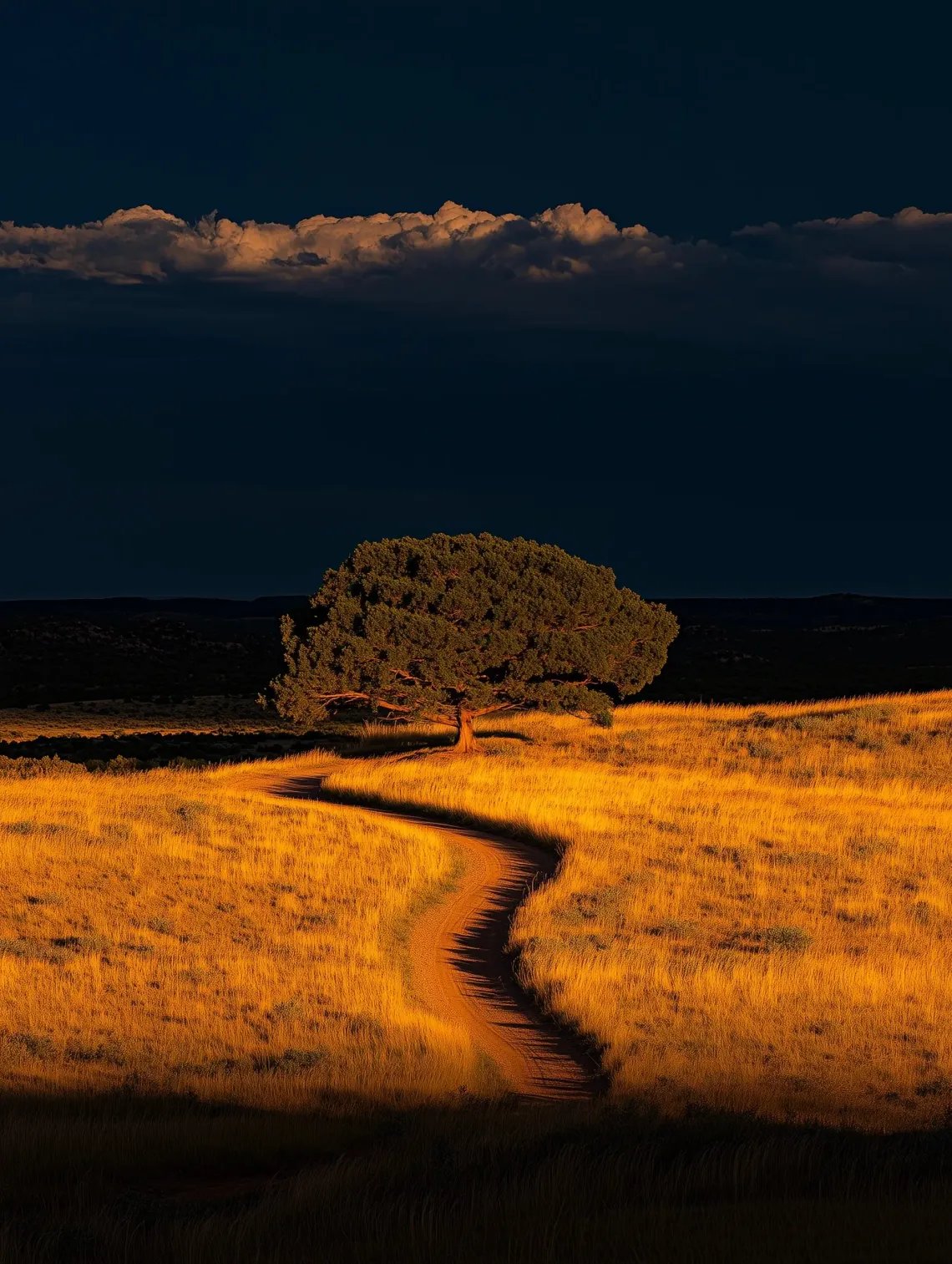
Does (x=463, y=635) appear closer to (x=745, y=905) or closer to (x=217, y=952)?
(x=745, y=905)

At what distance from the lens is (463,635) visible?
137 feet

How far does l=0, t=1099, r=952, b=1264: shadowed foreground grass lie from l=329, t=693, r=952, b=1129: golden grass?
265 cm

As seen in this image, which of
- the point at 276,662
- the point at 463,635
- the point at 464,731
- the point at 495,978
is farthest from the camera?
the point at 276,662

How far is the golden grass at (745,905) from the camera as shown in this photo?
44.4 feet

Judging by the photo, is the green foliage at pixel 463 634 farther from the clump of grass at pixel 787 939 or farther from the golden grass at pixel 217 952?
the clump of grass at pixel 787 939

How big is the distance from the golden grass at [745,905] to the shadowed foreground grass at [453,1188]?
2.65 metres

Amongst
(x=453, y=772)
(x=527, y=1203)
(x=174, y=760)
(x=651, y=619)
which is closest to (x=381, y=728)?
(x=174, y=760)

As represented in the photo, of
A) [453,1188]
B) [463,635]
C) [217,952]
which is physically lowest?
[217,952]

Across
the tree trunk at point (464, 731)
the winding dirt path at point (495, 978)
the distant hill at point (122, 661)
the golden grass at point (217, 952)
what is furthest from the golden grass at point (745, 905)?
the distant hill at point (122, 661)

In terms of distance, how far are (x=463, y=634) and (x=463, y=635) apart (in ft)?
0.16

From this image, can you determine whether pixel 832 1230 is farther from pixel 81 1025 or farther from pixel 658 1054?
pixel 81 1025

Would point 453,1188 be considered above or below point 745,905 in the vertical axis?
above

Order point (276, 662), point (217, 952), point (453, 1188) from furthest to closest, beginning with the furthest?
1. point (276, 662)
2. point (217, 952)
3. point (453, 1188)

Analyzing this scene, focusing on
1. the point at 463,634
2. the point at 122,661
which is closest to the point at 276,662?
the point at 122,661
